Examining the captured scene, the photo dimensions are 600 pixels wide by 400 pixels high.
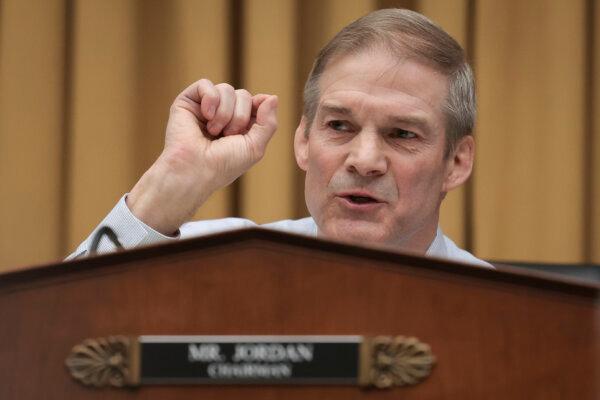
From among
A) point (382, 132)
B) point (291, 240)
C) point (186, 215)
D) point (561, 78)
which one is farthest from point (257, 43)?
point (291, 240)

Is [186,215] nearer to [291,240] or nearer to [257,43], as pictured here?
[291,240]

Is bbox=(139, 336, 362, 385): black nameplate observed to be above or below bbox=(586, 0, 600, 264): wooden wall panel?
below

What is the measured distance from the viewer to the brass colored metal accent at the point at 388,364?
51 centimetres

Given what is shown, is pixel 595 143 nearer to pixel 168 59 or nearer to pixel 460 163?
pixel 460 163

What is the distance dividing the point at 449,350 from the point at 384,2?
187 centimetres

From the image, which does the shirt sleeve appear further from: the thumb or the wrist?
the thumb

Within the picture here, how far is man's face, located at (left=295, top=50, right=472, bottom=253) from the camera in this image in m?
1.34

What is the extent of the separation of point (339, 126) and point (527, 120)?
1.02m

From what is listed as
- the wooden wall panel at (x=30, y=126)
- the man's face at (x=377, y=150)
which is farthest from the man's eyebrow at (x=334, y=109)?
the wooden wall panel at (x=30, y=126)

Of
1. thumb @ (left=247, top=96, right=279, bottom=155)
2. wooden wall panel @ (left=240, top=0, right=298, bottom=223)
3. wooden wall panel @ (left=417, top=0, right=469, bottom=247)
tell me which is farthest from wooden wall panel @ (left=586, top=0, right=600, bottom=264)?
thumb @ (left=247, top=96, right=279, bottom=155)

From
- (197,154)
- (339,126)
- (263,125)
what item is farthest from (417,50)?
(197,154)

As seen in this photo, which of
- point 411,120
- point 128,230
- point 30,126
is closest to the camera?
point 128,230

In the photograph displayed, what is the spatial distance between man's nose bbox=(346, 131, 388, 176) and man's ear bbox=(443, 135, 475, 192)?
21 cm

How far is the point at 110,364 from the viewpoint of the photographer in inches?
20.2
